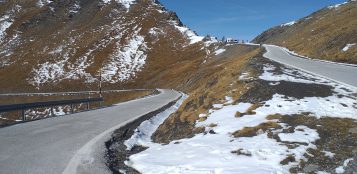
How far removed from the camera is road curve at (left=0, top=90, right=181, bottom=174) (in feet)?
29.5

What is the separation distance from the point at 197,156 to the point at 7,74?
319 ft

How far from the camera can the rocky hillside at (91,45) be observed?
91.0 m

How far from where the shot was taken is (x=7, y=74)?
319 ft

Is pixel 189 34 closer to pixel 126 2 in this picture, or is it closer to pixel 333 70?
pixel 126 2

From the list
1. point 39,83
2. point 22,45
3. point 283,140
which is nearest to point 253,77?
point 283,140

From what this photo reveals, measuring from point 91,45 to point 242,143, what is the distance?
107438 mm

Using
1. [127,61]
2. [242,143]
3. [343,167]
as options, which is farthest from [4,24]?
[343,167]

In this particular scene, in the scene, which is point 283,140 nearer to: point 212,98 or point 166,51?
point 212,98

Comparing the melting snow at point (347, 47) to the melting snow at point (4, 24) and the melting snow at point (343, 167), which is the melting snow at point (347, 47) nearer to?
the melting snow at point (343, 167)

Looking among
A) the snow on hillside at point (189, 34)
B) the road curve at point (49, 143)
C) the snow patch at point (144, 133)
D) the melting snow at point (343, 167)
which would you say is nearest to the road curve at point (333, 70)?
the snow patch at point (144, 133)

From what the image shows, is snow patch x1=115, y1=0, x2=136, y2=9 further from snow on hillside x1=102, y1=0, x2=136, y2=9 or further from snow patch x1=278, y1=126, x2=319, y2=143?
snow patch x1=278, y1=126, x2=319, y2=143

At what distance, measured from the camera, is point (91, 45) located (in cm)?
11325

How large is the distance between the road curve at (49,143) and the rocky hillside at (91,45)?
178ft

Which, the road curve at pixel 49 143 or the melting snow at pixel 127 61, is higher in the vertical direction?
the melting snow at pixel 127 61
